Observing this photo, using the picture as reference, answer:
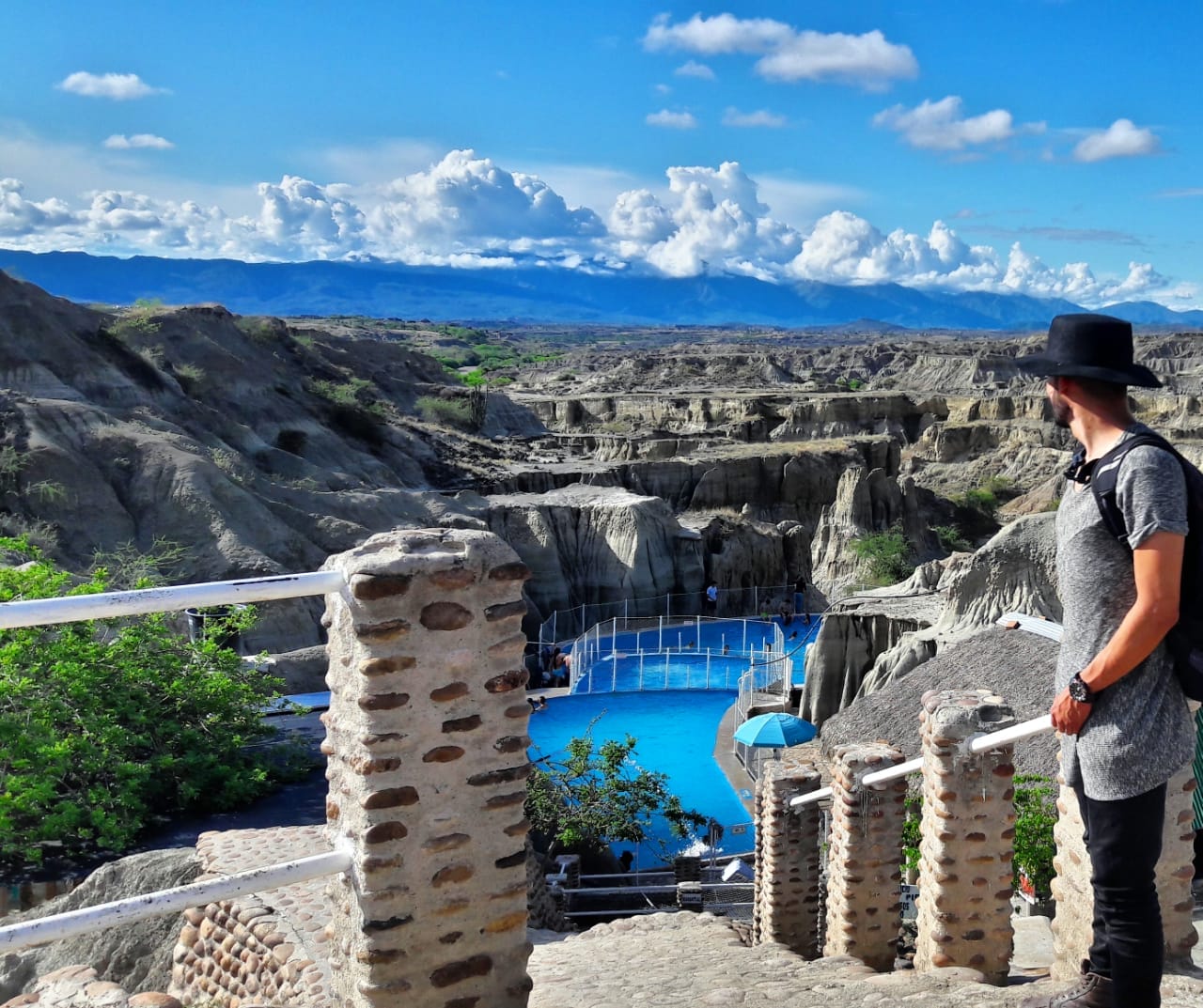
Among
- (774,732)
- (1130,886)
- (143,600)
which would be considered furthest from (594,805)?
(143,600)

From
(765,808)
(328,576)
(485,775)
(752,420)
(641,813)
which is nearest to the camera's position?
(328,576)

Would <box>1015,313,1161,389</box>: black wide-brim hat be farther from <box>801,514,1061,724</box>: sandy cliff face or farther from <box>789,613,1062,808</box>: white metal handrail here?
<box>801,514,1061,724</box>: sandy cliff face

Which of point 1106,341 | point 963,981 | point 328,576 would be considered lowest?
point 963,981

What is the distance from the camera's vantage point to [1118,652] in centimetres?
314

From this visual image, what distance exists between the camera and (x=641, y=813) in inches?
720

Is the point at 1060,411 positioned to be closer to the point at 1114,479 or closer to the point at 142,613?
the point at 1114,479

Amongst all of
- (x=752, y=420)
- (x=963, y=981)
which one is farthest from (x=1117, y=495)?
(x=752, y=420)

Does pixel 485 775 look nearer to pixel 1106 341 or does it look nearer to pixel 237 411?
pixel 1106 341

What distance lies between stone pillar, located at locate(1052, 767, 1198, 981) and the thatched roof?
37.1ft

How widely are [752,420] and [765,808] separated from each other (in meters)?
52.6

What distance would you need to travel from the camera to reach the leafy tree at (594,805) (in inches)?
613

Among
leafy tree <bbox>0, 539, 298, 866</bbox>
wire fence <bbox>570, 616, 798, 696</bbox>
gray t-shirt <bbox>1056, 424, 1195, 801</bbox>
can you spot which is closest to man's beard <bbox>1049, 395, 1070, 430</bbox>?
gray t-shirt <bbox>1056, 424, 1195, 801</bbox>

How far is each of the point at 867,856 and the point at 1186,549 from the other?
472cm

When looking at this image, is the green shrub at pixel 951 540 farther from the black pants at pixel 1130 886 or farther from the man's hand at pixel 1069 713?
the man's hand at pixel 1069 713
